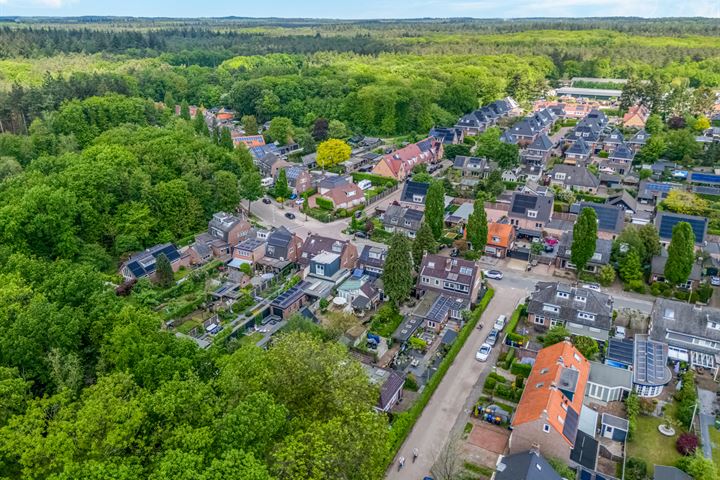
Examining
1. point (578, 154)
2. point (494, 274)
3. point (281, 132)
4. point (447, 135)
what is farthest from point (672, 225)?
point (281, 132)

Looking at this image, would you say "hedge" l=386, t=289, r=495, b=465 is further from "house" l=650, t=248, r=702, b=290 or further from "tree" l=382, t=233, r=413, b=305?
"house" l=650, t=248, r=702, b=290

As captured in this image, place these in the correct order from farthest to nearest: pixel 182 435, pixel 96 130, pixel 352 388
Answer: pixel 96 130
pixel 352 388
pixel 182 435

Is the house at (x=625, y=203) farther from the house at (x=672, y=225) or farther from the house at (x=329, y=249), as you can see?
the house at (x=329, y=249)

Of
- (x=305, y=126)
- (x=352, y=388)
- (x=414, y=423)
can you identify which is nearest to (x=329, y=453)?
(x=352, y=388)

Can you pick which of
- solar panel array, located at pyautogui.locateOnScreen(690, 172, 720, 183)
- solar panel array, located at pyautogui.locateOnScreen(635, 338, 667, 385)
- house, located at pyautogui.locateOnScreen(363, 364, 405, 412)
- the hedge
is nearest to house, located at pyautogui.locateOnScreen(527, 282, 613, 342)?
solar panel array, located at pyautogui.locateOnScreen(635, 338, 667, 385)

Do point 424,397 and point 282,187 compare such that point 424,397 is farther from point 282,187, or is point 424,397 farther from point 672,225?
point 282,187

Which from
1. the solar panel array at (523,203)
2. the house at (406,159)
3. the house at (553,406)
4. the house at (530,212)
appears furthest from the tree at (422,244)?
the house at (406,159)

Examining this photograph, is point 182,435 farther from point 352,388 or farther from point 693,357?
point 693,357
